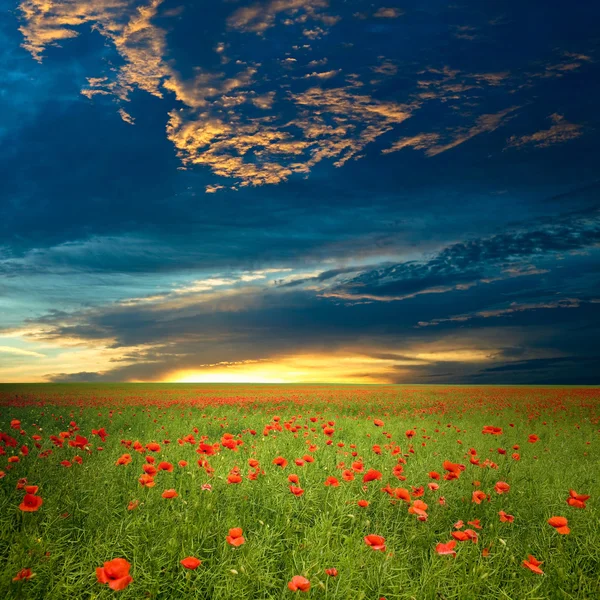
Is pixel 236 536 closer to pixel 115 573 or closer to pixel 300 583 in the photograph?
pixel 300 583

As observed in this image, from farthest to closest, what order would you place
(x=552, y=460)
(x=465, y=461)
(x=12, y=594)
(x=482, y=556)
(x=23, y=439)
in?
(x=23, y=439) → (x=552, y=460) → (x=465, y=461) → (x=482, y=556) → (x=12, y=594)

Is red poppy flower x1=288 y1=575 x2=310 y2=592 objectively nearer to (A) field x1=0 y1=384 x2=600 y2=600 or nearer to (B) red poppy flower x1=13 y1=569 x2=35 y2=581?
(A) field x1=0 y1=384 x2=600 y2=600

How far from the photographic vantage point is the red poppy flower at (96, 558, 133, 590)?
2.62 m

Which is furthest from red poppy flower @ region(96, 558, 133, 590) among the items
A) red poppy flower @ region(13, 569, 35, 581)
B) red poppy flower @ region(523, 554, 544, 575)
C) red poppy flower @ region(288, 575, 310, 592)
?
red poppy flower @ region(523, 554, 544, 575)

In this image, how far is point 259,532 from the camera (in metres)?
4.63

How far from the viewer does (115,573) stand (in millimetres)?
2664

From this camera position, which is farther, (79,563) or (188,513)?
(188,513)

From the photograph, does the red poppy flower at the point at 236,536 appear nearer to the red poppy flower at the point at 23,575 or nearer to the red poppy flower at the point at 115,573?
the red poppy flower at the point at 115,573

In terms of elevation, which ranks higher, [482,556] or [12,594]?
[12,594]

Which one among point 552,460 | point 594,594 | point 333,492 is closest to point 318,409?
point 552,460

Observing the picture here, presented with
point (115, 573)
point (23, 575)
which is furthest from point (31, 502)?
point (115, 573)

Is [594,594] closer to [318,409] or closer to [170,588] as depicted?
[170,588]

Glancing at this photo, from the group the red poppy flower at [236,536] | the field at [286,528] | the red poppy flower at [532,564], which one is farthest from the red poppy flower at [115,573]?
the red poppy flower at [532,564]

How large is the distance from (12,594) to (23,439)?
7.57m
